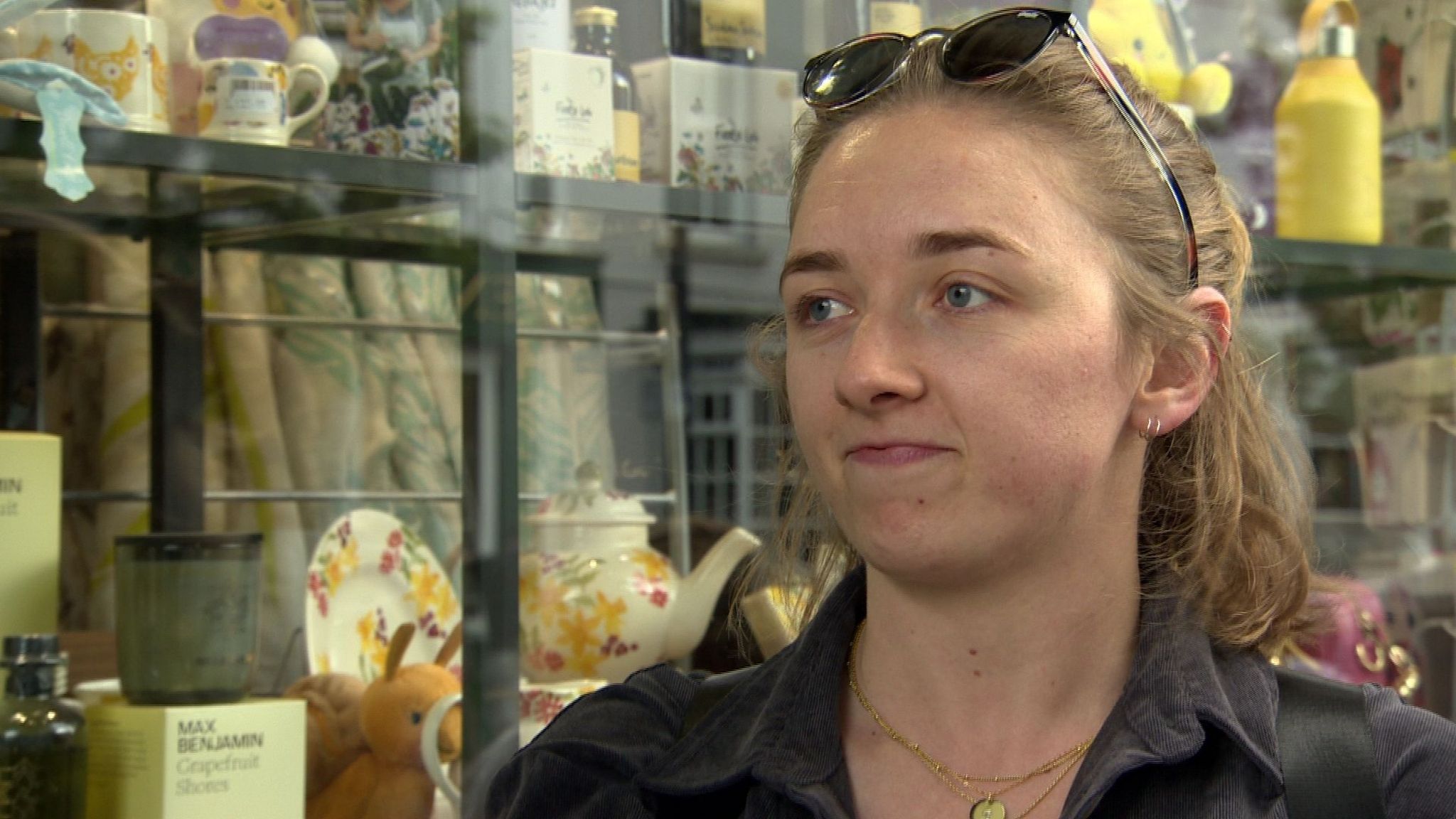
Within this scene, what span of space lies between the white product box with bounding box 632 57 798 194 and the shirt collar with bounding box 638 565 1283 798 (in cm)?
65

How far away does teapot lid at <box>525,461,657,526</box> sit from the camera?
1480 mm

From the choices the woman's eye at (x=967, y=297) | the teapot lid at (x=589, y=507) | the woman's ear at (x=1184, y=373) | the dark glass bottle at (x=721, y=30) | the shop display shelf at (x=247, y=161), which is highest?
the dark glass bottle at (x=721, y=30)

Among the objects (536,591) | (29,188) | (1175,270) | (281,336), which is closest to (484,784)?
(536,591)

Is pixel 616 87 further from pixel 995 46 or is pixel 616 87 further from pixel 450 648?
pixel 995 46

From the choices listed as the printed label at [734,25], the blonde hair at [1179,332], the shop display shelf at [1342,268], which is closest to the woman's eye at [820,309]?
the blonde hair at [1179,332]

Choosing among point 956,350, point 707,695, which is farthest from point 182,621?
point 956,350

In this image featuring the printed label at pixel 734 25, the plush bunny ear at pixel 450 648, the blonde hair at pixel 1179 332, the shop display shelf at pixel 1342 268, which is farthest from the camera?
the shop display shelf at pixel 1342 268

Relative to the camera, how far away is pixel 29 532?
49.4 inches

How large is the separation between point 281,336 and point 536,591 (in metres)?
0.31

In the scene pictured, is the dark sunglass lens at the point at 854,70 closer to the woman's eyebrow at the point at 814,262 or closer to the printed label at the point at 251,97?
the woman's eyebrow at the point at 814,262

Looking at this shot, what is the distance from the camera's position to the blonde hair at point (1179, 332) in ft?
3.13

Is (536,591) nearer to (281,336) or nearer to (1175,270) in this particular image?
(281,336)

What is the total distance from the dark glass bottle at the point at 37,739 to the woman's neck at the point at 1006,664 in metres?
0.61

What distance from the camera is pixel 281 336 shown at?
4.85ft
